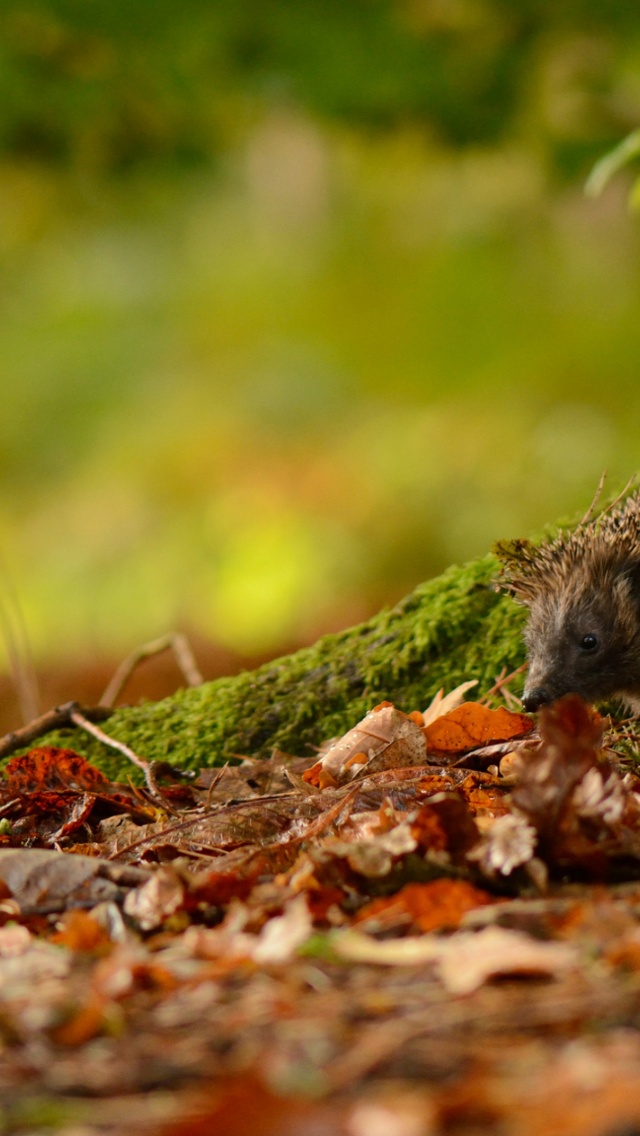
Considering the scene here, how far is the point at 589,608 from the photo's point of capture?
416 centimetres

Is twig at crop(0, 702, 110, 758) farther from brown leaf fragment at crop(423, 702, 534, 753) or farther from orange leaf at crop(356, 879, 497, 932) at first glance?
orange leaf at crop(356, 879, 497, 932)

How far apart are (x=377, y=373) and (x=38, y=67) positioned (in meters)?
4.65

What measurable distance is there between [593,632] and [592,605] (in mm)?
112

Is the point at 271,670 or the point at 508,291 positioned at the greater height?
the point at 508,291

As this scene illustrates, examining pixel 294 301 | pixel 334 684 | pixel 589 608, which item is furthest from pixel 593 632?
pixel 294 301

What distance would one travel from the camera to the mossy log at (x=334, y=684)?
4.09 metres

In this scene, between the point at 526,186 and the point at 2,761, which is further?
the point at 526,186

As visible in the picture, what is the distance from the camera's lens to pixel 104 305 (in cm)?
1059

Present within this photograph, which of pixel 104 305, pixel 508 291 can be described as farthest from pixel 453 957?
pixel 104 305

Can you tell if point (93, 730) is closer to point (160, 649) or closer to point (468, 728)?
point (160, 649)

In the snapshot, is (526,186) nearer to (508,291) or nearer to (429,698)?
(508,291)

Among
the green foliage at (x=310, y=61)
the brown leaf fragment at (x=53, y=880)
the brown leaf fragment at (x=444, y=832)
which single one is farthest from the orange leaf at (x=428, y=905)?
the green foliage at (x=310, y=61)

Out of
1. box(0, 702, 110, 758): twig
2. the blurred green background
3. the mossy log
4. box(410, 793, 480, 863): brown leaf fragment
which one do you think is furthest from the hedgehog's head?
the blurred green background

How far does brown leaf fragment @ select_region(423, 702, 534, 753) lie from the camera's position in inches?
123
